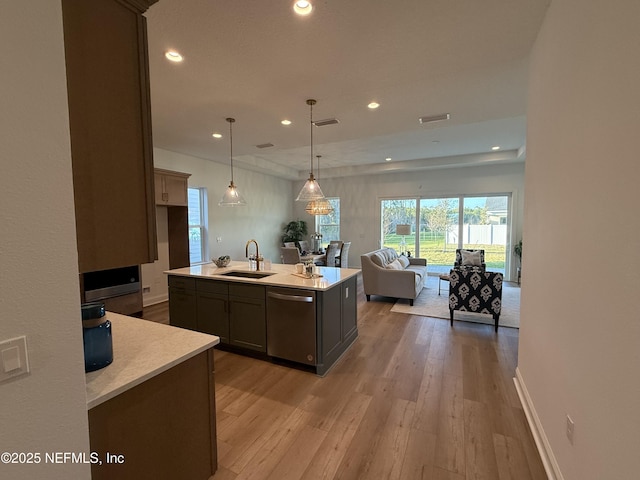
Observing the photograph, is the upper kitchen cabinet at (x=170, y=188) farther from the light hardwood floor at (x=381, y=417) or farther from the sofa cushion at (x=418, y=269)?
the sofa cushion at (x=418, y=269)

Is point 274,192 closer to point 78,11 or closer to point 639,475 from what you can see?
point 78,11

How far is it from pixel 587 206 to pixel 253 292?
8.82 feet

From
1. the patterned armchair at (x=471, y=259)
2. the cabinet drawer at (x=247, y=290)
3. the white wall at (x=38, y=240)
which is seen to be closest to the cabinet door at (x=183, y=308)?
the cabinet drawer at (x=247, y=290)

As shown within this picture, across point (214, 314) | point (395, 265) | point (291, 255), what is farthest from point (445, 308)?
point (214, 314)

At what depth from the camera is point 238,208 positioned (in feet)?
23.2

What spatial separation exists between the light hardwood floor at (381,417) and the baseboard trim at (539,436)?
0.05 meters

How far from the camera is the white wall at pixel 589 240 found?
1011 millimetres

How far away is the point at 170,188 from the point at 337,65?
3.58 meters

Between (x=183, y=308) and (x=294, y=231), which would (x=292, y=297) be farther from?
(x=294, y=231)

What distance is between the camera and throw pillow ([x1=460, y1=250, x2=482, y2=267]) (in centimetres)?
594

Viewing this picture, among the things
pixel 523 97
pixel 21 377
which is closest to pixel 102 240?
pixel 21 377

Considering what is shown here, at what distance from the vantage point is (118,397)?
1.14 metres

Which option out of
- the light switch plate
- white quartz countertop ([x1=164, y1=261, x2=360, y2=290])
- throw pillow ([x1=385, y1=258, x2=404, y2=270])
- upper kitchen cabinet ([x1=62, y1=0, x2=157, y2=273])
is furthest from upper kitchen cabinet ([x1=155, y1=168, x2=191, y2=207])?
the light switch plate

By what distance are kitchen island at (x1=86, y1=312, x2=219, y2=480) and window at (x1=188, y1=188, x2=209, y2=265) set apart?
4658 mm
